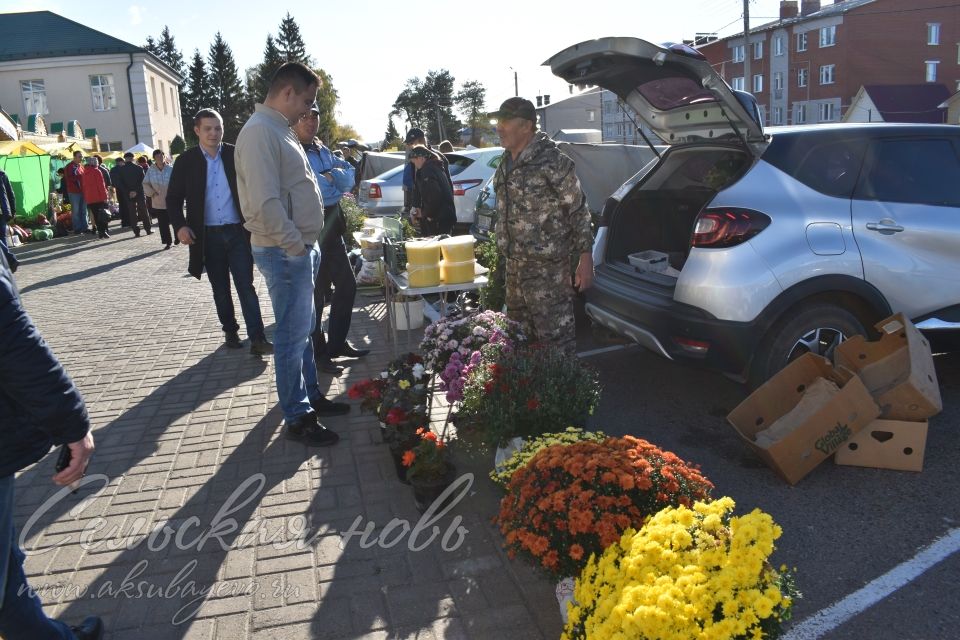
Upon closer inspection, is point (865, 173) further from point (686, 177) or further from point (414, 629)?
point (414, 629)

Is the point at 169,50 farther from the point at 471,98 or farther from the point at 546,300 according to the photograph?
the point at 546,300

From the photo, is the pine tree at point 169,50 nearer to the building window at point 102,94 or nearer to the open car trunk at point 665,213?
the building window at point 102,94

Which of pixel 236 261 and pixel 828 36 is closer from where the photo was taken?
pixel 236 261

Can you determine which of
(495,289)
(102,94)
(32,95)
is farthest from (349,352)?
(32,95)

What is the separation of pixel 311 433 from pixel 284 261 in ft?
3.58

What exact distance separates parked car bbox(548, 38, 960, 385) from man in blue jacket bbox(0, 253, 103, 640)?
3390mm

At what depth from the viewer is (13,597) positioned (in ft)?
7.59

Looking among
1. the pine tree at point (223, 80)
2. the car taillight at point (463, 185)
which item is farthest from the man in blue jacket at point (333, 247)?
the pine tree at point (223, 80)

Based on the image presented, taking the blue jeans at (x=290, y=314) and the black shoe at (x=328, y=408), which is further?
the black shoe at (x=328, y=408)

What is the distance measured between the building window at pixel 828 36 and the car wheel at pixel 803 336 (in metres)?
57.8

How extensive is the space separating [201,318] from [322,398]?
3.96 m

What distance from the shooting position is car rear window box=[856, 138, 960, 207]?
15.3ft

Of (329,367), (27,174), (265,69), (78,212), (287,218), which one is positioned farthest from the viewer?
(265,69)

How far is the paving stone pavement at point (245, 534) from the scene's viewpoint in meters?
2.98
